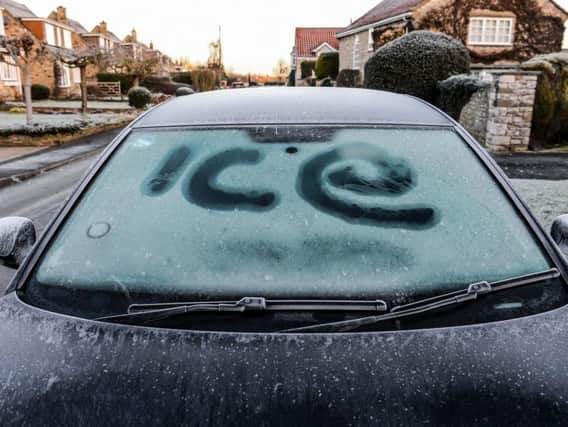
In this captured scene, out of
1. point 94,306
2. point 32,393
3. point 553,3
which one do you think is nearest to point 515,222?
point 94,306

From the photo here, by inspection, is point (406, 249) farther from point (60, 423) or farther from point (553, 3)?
point (553, 3)

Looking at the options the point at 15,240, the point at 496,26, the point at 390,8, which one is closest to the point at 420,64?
the point at 496,26

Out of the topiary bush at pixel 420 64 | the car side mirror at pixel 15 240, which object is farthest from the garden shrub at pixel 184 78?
the car side mirror at pixel 15 240

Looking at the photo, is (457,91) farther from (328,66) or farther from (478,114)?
(328,66)

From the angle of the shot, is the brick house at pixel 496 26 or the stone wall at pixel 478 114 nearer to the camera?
the stone wall at pixel 478 114

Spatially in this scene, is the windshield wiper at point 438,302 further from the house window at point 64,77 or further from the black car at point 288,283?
the house window at point 64,77

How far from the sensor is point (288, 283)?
1568 mm

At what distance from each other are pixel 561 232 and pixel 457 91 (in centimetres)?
1196

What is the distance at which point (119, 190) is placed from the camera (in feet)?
6.44

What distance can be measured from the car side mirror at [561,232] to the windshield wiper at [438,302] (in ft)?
1.59

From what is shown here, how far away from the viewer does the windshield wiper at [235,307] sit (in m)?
1.45

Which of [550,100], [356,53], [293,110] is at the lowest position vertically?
[550,100]

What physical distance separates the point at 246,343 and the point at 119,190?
0.93m

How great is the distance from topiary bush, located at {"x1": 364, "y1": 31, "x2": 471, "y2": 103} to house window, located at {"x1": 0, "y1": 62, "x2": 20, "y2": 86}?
99.7 ft
